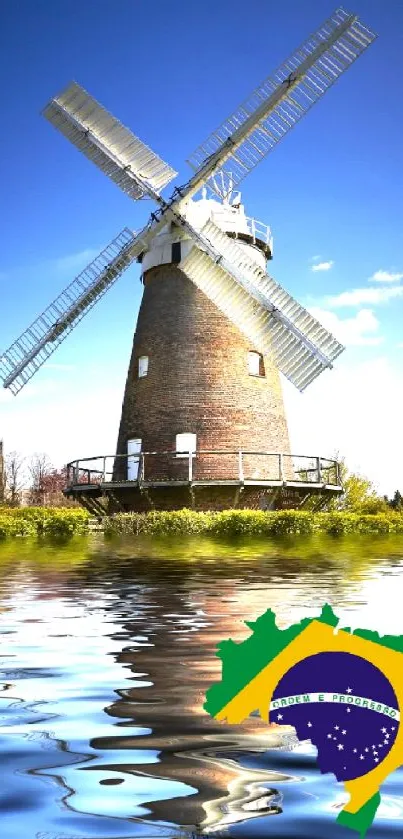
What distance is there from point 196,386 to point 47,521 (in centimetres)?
601

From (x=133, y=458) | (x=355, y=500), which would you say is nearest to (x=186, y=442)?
(x=133, y=458)

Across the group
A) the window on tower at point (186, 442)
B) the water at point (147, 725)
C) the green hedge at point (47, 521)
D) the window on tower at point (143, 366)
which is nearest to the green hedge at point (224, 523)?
the green hedge at point (47, 521)

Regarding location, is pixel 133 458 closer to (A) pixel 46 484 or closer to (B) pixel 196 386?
(B) pixel 196 386

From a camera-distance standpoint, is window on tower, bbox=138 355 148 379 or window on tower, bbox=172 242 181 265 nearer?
window on tower, bbox=172 242 181 265

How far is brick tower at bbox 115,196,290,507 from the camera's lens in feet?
81.1

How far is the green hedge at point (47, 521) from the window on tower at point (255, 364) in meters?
6.92

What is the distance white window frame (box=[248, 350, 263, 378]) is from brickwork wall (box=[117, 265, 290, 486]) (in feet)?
0.66

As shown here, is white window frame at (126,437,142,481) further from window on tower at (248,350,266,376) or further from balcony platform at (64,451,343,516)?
window on tower at (248,350,266,376)

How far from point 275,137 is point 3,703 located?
23.4 metres

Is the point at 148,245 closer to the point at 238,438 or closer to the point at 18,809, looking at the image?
the point at 238,438

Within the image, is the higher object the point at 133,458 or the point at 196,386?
the point at 196,386

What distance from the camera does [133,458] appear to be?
85.0 ft

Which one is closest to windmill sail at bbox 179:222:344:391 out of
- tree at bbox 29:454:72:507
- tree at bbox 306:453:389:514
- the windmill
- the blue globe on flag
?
the windmill

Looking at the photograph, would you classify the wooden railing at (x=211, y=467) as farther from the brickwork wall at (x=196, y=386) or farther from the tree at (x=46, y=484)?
the tree at (x=46, y=484)
